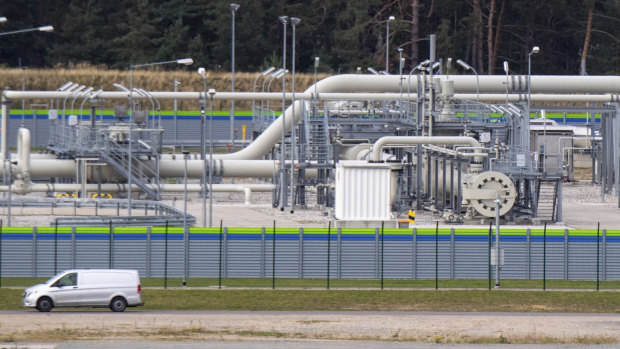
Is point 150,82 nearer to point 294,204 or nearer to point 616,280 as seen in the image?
point 294,204

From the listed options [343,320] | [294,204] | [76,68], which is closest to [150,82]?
[76,68]

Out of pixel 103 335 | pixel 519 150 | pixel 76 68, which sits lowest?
pixel 103 335

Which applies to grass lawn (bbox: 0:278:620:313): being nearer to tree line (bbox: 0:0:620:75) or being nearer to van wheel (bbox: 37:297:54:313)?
van wheel (bbox: 37:297:54:313)

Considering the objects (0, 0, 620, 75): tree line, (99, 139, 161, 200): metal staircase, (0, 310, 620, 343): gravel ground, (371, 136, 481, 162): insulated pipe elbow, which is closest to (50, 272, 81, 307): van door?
(0, 310, 620, 343): gravel ground

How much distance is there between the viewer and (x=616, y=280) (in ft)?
171

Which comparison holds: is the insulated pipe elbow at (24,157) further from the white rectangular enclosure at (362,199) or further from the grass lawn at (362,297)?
the grass lawn at (362,297)

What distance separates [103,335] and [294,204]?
38.5m

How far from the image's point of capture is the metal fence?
5075 centimetres

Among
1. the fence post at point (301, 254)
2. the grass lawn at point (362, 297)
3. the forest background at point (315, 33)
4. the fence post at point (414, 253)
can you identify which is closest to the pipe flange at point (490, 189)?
the grass lawn at point (362, 297)

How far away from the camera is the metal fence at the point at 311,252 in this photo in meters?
50.8

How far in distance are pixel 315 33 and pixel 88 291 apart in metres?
106

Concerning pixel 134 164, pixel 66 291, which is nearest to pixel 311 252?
pixel 66 291

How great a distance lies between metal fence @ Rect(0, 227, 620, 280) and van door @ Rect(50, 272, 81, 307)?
857cm

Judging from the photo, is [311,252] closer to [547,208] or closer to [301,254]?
[301,254]
